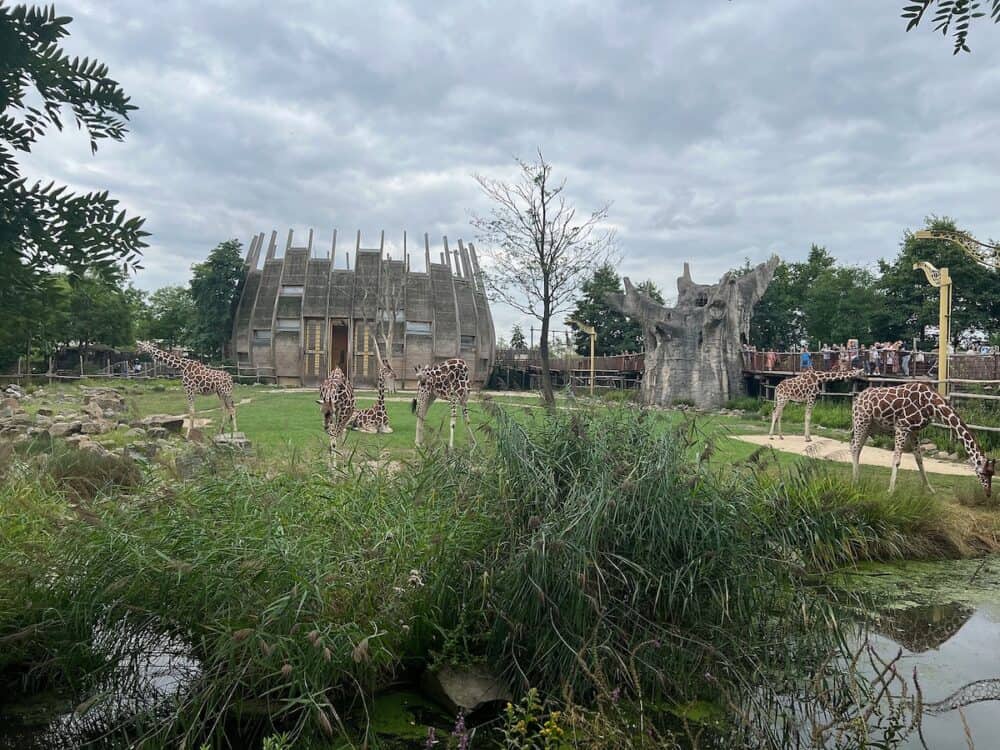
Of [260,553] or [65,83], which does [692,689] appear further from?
[65,83]

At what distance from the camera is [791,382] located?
50.2 ft

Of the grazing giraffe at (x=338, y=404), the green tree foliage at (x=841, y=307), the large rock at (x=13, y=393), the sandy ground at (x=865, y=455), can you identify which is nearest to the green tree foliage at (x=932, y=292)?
the green tree foliage at (x=841, y=307)

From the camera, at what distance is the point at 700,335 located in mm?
22766

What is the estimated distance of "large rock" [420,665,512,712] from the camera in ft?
11.5

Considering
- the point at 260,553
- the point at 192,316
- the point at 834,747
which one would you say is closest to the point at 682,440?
the point at 834,747

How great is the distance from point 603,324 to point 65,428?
29396mm

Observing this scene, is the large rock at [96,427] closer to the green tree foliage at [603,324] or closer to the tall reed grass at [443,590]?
the tall reed grass at [443,590]

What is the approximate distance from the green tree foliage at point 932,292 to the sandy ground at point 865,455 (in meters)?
16.5

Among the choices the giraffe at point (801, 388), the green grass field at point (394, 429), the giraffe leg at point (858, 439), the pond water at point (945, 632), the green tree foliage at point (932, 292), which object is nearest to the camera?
the pond water at point (945, 632)

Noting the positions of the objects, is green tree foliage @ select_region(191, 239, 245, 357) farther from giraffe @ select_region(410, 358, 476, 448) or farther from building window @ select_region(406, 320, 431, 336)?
giraffe @ select_region(410, 358, 476, 448)

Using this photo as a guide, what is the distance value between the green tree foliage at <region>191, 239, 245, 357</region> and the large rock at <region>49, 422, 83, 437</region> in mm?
23536

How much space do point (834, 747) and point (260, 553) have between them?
2716 millimetres

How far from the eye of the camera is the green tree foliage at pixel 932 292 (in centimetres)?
2762

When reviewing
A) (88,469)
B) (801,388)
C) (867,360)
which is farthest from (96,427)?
(867,360)
